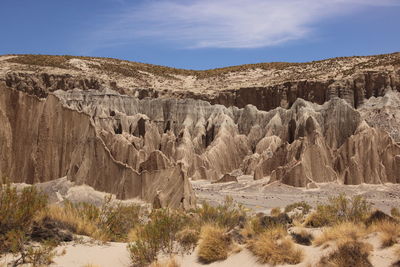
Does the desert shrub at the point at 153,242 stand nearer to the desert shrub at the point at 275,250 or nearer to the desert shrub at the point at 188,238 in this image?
the desert shrub at the point at 188,238

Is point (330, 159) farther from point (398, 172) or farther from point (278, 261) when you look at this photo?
point (278, 261)

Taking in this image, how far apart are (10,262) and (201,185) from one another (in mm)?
36279

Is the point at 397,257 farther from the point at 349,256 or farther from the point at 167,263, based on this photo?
the point at 167,263

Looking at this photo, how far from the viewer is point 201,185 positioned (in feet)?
151

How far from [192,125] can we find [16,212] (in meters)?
54.0

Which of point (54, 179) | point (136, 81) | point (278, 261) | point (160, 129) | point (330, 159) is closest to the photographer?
point (278, 261)

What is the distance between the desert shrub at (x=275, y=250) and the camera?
1013 cm

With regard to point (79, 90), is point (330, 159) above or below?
below

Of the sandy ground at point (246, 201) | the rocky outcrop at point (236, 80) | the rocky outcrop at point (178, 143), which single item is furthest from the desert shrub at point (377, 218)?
the rocky outcrop at point (236, 80)

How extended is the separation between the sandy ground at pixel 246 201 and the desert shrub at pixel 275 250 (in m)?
0.18

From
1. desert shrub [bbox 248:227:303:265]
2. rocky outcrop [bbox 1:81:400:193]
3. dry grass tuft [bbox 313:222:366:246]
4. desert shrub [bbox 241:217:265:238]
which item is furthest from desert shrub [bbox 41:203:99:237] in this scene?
rocky outcrop [bbox 1:81:400:193]

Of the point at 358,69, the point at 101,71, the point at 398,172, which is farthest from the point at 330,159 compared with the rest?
the point at 101,71

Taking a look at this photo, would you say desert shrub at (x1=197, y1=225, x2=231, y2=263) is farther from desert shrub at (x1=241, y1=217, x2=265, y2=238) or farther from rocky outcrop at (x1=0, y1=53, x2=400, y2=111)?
rocky outcrop at (x1=0, y1=53, x2=400, y2=111)

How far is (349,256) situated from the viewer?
30.2ft
